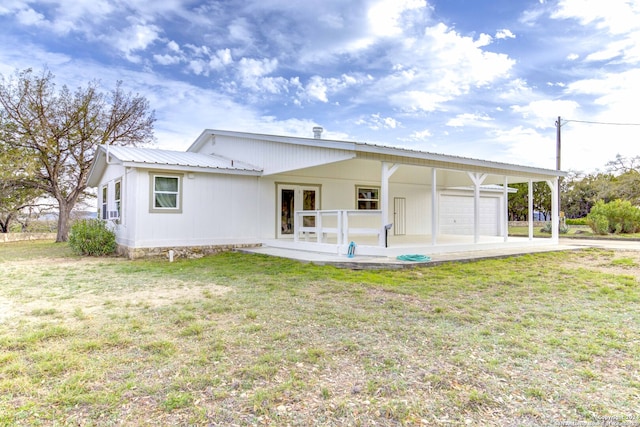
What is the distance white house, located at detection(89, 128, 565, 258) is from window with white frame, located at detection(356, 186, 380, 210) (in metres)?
0.04

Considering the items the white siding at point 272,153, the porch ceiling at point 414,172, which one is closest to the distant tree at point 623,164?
the porch ceiling at point 414,172

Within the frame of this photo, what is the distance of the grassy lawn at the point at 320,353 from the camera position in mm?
2289

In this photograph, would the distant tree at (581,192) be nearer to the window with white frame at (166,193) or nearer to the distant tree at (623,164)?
the distant tree at (623,164)

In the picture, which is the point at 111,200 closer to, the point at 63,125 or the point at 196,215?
the point at 196,215

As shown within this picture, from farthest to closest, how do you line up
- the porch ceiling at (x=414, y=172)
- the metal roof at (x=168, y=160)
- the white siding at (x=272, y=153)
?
1. the porch ceiling at (x=414, y=172)
2. the metal roof at (x=168, y=160)
3. the white siding at (x=272, y=153)

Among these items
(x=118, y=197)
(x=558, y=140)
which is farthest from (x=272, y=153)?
(x=558, y=140)

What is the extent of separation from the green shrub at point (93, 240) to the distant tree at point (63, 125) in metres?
6.91

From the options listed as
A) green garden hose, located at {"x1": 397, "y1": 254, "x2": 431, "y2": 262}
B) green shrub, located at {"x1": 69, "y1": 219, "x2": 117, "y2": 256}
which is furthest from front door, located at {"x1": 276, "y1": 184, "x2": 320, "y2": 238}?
green shrub, located at {"x1": 69, "y1": 219, "x2": 117, "y2": 256}

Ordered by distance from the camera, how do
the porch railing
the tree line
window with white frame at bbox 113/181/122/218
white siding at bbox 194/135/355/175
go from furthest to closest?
the tree line
window with white frame at bbox 113/181/122/218
the porch railing
white siding at bbox 194/135/355/175

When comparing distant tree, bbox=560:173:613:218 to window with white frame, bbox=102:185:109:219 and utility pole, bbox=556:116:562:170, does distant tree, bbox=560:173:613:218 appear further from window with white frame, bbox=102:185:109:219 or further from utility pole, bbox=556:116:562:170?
window with white frame, bbox=102:185:109:219

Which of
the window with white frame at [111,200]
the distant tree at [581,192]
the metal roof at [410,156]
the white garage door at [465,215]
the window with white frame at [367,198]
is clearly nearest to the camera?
the metal roof at [410,156]

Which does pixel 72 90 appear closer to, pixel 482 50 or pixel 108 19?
pixel 108 19

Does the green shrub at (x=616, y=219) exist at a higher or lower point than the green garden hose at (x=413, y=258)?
higher

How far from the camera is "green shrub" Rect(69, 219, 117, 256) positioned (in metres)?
10.7
